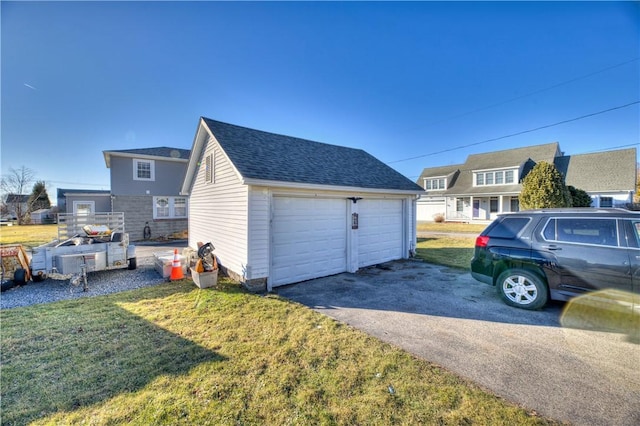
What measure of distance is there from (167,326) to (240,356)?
182 centimetres

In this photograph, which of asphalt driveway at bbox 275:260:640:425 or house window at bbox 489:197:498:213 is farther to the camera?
house window at bbox 489:197:498:213

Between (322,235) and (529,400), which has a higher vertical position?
(322,235)

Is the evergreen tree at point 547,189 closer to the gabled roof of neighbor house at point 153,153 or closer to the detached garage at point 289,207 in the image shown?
the detached garage at point 289,207

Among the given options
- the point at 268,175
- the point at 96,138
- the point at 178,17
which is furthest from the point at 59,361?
the point at 96,138

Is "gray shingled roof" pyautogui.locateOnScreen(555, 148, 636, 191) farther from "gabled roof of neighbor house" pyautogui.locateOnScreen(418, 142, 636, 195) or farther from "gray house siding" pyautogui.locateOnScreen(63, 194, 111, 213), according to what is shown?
"gray house siding" pyautogui.locateOnScreen(63, 194, 111, 213)

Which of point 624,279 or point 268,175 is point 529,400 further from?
point 268,175

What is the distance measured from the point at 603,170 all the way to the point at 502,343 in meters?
29.4

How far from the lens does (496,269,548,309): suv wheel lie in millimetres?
4664

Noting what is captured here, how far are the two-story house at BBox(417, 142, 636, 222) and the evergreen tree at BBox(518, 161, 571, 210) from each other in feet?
21.3

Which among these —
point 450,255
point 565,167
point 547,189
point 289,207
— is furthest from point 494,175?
point 289,207

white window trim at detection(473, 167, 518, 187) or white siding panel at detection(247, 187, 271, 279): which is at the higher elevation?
white window trim at detection(473, 167, 518, 187)

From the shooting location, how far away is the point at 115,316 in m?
4.64

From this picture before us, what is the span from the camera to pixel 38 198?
3372 cm

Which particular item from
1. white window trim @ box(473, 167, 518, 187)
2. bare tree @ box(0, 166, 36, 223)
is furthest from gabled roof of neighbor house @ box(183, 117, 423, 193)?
bare tree @ box(0, 166, 36, 223)
